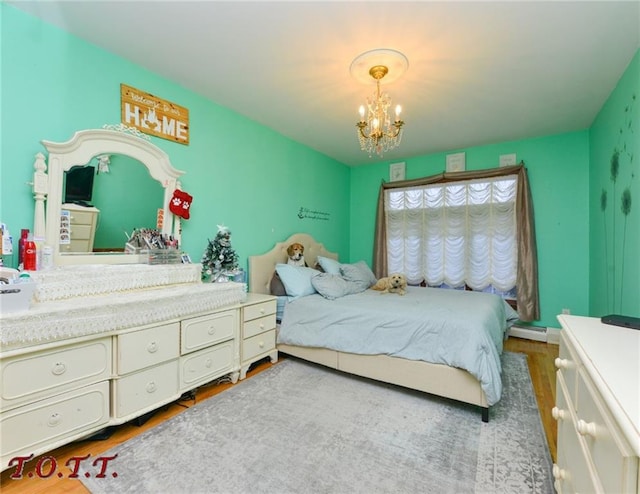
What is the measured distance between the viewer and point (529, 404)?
214 cm

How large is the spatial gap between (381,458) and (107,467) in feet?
4.66

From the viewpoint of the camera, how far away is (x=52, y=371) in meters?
1.45

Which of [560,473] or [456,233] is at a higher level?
[456,233]

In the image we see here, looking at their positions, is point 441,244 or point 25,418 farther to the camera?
point 441,244

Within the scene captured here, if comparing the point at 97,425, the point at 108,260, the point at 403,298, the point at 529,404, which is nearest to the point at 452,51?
the point at 403,298

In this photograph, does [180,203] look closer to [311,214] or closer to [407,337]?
[311,214]

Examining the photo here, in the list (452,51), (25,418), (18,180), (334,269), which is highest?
(452,51)

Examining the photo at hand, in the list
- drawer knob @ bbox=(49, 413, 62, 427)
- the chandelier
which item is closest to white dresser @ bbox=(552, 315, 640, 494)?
the chandelier

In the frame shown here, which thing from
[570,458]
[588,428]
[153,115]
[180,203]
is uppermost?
[153,115]

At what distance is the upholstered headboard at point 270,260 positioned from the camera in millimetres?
3150

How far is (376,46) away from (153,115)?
1.75m

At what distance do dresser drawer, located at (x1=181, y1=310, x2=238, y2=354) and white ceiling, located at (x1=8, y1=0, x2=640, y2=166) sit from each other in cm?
190

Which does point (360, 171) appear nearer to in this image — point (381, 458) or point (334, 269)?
point (334, 269)

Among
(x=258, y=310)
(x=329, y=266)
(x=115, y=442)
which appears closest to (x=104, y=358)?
(x=115, y=442)
